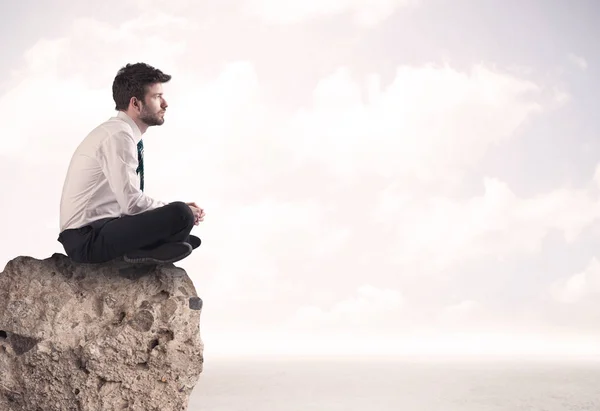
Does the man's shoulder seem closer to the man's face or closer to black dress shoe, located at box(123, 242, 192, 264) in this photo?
the man's face

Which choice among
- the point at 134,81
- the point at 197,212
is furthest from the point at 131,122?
the point at 197,212

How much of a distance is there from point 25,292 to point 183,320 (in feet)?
3.05

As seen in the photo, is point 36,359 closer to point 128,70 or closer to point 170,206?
point 170,206

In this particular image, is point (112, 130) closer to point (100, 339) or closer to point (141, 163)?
point (141, 163)

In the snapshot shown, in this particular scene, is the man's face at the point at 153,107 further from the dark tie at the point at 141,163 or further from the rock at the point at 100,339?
the rock at the point at 100,339

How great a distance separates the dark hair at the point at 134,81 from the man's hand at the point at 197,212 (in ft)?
2.20

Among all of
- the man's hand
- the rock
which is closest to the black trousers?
the man's hand

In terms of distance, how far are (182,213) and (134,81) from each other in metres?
0.84

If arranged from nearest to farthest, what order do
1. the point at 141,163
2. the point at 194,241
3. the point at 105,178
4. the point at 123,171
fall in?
the point at 123,171 → the point at 105,178 → the point at 141,163 → the point at 194,241

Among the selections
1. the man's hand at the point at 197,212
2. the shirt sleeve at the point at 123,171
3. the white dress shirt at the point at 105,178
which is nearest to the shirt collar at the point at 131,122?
the white dress shirt at the point at 105,178

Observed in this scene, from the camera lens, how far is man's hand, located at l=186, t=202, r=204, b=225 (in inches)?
159

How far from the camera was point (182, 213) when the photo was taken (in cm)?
385

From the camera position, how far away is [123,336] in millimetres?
3885

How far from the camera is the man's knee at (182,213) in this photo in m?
3.84
